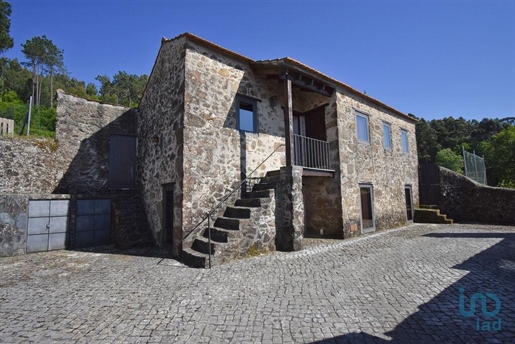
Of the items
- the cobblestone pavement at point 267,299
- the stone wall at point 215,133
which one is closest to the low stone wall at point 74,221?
the cobblestone pavement at point 267,299

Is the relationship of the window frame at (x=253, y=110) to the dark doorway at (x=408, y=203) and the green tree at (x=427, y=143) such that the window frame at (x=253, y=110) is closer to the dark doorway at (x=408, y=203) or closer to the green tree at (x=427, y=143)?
the dark doorway at (x=408, y=203)

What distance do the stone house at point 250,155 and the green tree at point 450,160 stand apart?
31.2 m

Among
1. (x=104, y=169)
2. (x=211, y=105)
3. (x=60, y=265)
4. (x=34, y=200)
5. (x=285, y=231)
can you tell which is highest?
(x=211, y=105)

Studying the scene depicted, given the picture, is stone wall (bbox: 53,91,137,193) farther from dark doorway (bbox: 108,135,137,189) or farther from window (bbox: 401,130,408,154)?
window (bbox: 401,130,408,154)

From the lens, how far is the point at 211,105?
749 centimetres

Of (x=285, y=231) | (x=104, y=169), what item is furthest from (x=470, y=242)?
(x=104, y=169)

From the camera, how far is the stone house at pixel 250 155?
6809 mm

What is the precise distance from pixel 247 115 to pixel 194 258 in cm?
488

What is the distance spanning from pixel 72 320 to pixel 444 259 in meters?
7.14

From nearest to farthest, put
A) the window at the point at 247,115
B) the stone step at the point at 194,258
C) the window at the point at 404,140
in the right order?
the stone step at the point at 194,258, the window at the point at 247,115, the window at the point at 404,140

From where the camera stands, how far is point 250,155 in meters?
8.28

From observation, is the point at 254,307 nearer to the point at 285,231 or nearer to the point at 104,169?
the point at 285,231

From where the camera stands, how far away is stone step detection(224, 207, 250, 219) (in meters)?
6.68

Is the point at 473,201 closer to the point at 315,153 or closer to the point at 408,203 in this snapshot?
the point at 408,203
